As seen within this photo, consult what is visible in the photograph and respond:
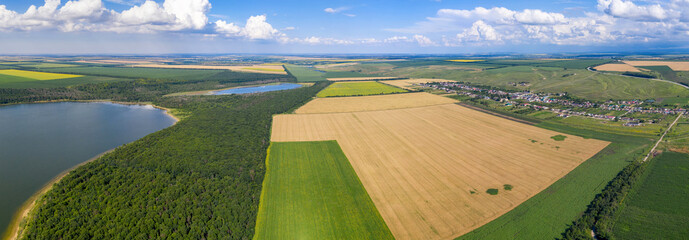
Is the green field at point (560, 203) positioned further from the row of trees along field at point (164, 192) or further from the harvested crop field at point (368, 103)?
the harvested crop field at point (368, 103)

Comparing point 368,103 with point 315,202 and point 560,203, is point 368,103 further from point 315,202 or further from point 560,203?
point 560,203

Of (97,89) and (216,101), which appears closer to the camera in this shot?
(216,101)

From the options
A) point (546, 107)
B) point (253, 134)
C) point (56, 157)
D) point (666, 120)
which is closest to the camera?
point (56, 157)

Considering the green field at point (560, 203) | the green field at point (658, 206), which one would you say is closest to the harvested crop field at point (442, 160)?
the green field at point (560, 203)

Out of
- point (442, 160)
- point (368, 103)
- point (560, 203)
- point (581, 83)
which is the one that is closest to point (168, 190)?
point (442, 160)

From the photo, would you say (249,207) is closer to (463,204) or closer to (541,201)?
(463,204)

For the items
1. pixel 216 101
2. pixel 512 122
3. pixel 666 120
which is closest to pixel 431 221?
pixel 512 122
